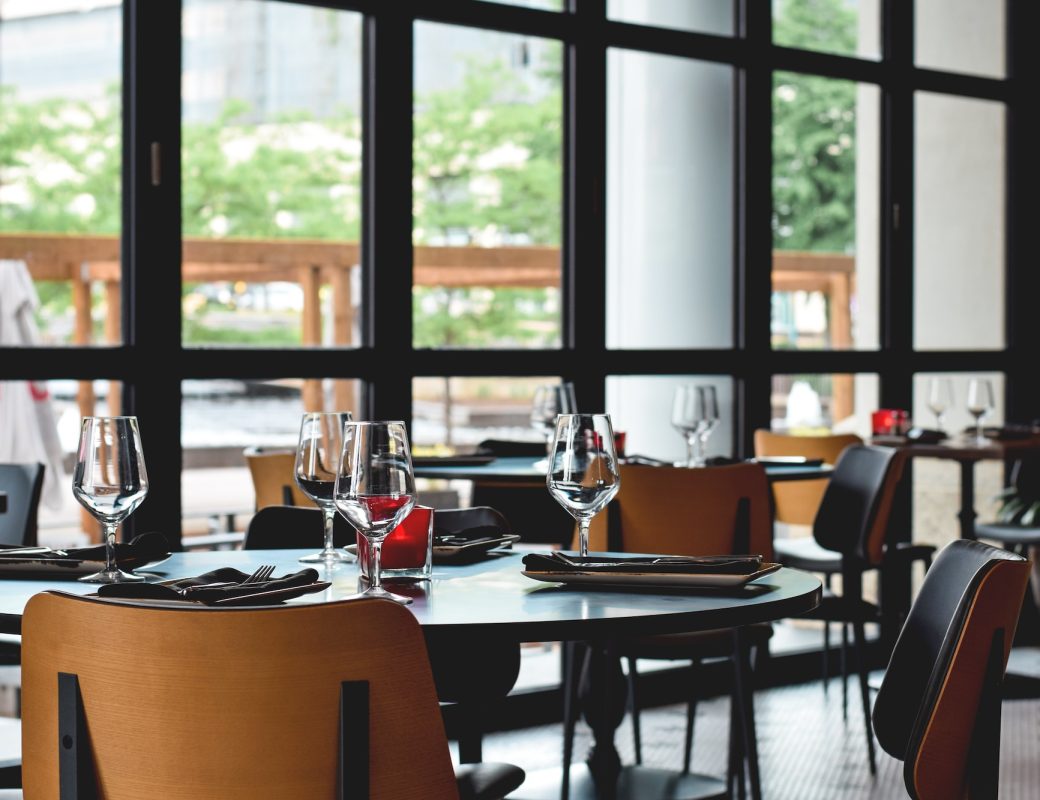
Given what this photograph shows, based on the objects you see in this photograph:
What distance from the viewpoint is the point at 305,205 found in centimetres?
423

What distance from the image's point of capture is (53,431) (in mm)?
3820

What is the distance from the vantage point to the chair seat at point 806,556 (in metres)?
4.36

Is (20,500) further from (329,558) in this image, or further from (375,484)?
(375,484)

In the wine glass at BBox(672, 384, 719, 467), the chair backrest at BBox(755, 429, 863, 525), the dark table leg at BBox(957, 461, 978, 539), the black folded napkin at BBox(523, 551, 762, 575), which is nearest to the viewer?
the black folded napkin at BBox(523, 551, 762, 575)

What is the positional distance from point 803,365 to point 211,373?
2398 mm

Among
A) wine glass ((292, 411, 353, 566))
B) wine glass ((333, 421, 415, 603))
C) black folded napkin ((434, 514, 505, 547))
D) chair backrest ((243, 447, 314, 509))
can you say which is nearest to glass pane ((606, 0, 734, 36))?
chair backrest ((243, 447, 314, 509))

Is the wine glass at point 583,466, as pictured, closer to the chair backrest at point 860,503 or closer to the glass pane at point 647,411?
the chair backrest at point 860,503

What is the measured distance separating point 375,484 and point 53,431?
7.57 ft

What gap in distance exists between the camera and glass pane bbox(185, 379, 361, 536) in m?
4.02

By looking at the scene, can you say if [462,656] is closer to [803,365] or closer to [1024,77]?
[803,365]

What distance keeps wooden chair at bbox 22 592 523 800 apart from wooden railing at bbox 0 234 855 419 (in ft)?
8.37

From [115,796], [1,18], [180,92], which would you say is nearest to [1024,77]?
[180,92]

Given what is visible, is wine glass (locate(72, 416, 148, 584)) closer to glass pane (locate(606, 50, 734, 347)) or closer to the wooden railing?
the wooden railing

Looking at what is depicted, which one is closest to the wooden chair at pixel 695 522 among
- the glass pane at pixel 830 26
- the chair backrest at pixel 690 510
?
the chair backrest at pixel 690 510
